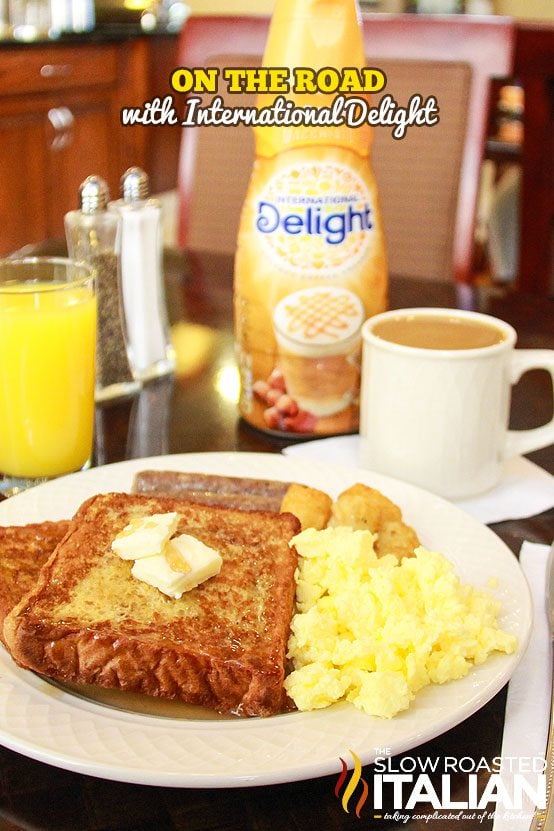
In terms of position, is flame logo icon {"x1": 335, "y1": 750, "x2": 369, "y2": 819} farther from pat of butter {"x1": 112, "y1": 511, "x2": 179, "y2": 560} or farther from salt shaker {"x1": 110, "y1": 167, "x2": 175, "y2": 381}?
salt shaker {"x1": 110, "y1": 167, "x2": 175, "y2": 381}

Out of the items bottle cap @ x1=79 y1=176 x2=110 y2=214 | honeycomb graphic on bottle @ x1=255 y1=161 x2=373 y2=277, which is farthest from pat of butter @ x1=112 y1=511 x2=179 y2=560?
bottle cap @ x1=79 y1=176 x2=110 y2=214

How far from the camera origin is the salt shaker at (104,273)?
50.7 inches

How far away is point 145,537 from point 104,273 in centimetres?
66

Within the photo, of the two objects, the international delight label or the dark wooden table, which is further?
the international delight label

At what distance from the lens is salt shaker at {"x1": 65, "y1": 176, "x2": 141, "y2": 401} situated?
1.29 meters

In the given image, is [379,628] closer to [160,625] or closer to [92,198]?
[160,625]

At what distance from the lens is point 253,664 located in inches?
25.7

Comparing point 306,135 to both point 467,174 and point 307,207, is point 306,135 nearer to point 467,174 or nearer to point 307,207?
point 307,207

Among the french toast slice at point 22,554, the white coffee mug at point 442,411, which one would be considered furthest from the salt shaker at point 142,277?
the french toast slice at point 22,554

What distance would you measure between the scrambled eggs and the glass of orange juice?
41 cm

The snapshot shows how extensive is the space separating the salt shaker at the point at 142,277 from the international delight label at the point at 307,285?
0.22m

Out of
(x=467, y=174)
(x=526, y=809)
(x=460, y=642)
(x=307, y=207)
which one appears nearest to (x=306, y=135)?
(x=307, y=207)

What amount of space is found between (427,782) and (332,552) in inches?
8.4

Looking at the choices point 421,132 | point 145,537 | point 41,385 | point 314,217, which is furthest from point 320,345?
point 421,132
